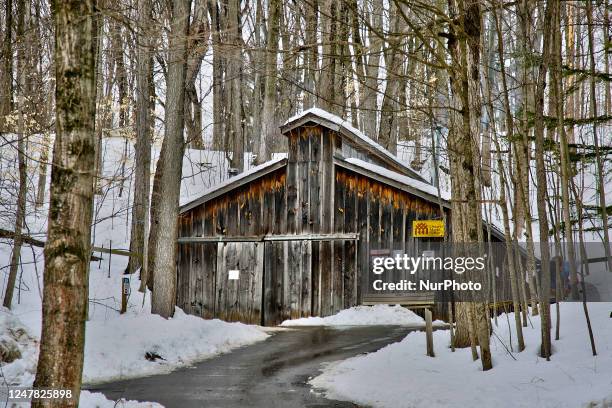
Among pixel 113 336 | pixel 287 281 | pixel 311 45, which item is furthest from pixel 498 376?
pixel 287 281

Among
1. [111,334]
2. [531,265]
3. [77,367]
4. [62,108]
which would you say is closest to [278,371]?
[111,334]

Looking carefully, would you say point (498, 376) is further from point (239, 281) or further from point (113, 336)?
point (239, 281)

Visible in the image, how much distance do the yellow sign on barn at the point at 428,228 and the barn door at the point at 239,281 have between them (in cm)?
493

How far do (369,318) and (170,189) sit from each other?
708 centimetres

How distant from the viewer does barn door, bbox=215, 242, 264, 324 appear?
20.4m

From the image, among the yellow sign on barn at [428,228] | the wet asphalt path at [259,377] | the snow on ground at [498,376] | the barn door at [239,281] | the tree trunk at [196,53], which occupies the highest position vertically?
the tree trunk at [196,53]

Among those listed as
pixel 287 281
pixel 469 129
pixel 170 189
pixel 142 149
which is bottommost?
pixel 287 281

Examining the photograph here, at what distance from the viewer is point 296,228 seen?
20.3m

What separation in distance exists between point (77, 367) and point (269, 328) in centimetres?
1335

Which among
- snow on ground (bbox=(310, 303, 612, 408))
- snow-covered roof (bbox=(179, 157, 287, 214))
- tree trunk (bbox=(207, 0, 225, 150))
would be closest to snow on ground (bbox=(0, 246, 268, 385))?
snow on ground (bbox=(310, 303, 612, 408))

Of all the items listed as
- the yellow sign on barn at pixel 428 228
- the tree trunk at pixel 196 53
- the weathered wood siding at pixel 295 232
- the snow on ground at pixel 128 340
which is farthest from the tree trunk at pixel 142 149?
the yellow sign on barn at pixel 428 228

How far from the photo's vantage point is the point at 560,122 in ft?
26.3

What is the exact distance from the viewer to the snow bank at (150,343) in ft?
38.4

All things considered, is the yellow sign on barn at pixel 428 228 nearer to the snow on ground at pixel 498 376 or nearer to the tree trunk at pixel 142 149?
the snow on ground at pixel 498 376
